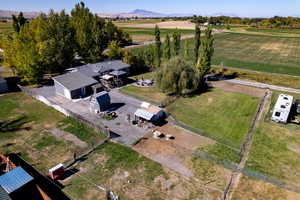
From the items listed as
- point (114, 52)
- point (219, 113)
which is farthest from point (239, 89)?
point (114, 52)

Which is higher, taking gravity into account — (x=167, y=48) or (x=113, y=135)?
(x=167, y=48)

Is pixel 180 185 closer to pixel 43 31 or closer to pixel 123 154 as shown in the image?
pixel 123 154

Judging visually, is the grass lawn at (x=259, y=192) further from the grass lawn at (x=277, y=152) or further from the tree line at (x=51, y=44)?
the tree line at (x=51, y=44)

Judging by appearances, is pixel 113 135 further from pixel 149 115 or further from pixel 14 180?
pixel 14 180

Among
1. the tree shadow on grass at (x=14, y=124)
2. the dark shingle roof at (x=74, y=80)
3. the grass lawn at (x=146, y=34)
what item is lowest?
the tree shadow on grass at (x=14, y=124)

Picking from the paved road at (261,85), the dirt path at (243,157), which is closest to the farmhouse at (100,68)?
the paved road at (261,85)

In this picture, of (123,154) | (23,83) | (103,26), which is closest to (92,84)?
(23,83)
